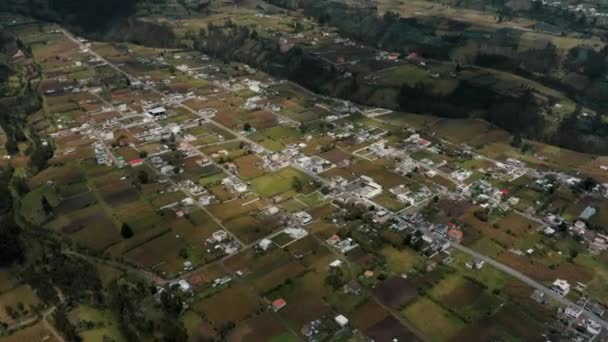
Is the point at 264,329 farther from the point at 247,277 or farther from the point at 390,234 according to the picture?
the point at 390,234

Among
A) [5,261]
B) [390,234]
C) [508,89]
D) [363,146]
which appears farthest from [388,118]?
[5,261]

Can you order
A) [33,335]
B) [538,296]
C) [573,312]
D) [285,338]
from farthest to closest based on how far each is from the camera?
[538,296] → [573,312] → [33,335] → [285,338]

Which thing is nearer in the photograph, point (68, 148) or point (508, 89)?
point (68, 148)

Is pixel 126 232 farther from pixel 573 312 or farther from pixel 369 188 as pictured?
pixel 573 312

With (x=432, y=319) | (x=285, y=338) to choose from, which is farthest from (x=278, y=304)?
(x=432, y=319)

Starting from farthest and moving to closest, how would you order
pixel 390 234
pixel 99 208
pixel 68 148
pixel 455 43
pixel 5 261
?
1. pixel 455 43
2. pixel 68 148
3. pixel 99 208
4. pixel 390 234
5. pixel 5 261

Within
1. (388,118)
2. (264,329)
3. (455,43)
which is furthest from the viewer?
(455,43)
